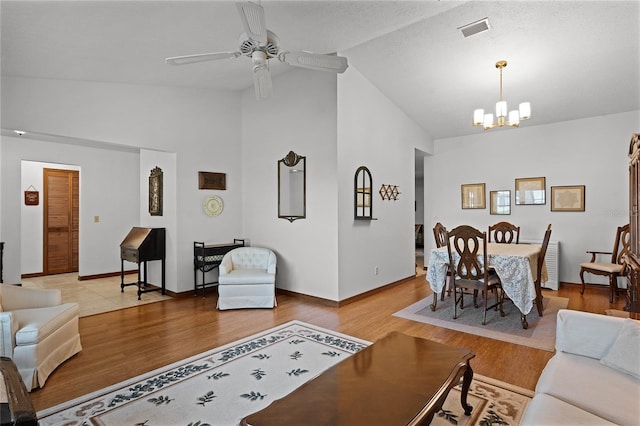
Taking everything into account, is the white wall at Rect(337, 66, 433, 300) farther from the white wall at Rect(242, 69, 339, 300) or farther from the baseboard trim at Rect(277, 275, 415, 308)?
the white wall at Rect(242, 69, 339, 300)

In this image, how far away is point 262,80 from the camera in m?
2.85

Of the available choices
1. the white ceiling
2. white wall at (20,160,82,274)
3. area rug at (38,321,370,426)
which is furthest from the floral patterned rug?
→ white wall at (20,160,82,274)

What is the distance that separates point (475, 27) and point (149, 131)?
428cm

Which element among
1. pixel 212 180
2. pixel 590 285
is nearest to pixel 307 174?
pixel 212 180

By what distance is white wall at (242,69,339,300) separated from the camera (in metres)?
4.53

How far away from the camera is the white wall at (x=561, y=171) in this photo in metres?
5.21

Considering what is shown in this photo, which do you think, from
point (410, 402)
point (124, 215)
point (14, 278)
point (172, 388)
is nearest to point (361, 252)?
point (172, 388)

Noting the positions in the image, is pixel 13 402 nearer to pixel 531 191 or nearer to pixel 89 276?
pixel 89 276

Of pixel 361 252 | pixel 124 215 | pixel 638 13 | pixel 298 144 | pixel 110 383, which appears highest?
pixel 638 13

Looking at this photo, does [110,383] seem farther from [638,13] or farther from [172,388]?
[638,13]

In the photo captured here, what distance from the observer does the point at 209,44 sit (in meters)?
3.51

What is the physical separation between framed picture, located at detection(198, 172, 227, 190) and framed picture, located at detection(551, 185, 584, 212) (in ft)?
18.3

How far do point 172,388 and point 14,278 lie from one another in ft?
16.4

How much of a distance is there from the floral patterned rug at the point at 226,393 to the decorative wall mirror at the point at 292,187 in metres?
2.23
